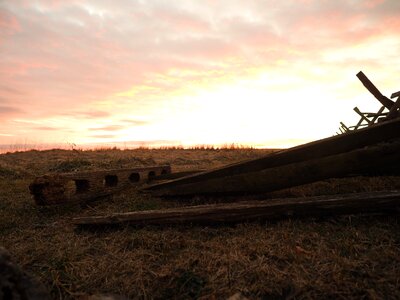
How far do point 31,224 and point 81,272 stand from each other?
182 cm

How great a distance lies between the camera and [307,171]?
3.59 meters

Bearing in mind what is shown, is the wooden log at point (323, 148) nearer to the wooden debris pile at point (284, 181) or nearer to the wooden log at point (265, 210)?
the wooden debris pile at point (284, 181)

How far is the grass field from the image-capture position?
Result: 2078 millimetres

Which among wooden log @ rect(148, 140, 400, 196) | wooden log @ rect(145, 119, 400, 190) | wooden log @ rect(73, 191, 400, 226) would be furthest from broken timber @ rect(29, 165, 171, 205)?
wooden log @ rect(145, 119, 400, 190)

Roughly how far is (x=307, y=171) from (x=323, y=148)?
354 millimetres

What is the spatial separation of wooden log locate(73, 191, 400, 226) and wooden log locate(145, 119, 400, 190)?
59 centimetres

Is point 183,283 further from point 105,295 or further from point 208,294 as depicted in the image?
point 105,295

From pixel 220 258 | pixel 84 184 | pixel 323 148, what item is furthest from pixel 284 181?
pixel 84 184

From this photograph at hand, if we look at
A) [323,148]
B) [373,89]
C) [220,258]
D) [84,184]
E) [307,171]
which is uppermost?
[373,89]

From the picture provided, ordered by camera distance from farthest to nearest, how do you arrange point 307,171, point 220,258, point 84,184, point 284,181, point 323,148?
point 84,184, point 284,181, point 307,171, point 323,148, point 220,258

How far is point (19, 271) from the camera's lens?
1.81 m

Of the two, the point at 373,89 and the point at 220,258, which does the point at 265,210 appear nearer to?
the point at 220,258

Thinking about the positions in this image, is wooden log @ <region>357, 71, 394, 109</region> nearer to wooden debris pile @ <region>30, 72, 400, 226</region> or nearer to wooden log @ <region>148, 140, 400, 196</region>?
wooden debris pile @ <region>30, 72, 400, 226</region>

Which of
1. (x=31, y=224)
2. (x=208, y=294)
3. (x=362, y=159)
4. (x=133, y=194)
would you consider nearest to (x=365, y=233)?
(x=362, y=159)
